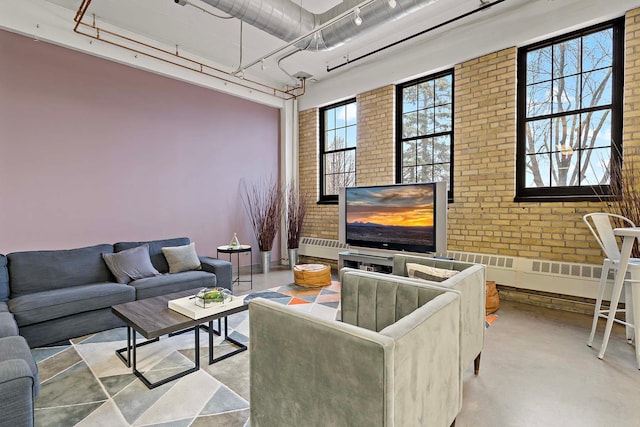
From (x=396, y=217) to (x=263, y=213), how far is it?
2.58m

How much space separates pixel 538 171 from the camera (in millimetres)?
3900

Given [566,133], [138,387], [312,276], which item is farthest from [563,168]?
[138,387]

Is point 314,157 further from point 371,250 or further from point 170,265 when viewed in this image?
point 170,265

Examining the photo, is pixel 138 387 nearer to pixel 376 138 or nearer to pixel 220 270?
pixel 220 270

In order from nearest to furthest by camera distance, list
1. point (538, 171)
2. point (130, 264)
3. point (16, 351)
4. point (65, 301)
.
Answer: point (16, 351) < point (65, 301) < point (130, 264) < point (538, 171)

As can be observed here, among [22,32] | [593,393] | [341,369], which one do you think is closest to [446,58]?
[593,393]

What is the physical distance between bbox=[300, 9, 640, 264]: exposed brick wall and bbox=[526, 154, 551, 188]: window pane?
19 cm

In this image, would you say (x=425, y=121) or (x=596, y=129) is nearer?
(x=596, y=129)

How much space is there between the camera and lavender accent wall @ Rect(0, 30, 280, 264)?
11.7 ft

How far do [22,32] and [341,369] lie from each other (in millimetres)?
4772

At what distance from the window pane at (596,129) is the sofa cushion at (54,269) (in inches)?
219

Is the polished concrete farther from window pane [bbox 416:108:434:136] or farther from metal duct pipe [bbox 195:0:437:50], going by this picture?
metal duct pipe [bbox 195:0:437:50]

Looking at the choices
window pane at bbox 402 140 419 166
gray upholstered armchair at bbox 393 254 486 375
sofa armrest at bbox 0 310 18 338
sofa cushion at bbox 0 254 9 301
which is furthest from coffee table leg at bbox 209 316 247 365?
window pane at bbox 402 140 419 166

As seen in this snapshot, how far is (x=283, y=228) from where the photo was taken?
6.40m
